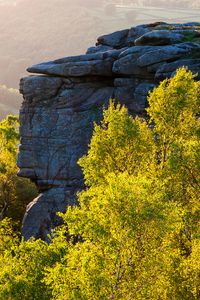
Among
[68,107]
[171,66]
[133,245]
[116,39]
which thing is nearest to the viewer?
[133,245]

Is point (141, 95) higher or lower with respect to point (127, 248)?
higher

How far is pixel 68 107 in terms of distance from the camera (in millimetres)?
61219

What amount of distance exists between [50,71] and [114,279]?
43.2m

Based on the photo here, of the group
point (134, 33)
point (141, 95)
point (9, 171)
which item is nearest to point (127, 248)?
point (141, 95)

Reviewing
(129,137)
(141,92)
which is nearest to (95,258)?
(129,137)

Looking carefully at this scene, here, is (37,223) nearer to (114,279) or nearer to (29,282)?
(29,282)

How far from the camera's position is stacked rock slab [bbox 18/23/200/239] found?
193 ft

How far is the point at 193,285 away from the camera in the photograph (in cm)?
2653

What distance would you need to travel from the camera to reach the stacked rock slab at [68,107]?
5884cm

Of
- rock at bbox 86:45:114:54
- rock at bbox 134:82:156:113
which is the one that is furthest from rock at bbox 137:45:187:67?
rock at bbox 86:45:114:54

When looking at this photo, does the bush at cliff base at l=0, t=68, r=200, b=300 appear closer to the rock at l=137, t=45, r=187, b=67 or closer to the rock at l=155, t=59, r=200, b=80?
the rock at l=155, t=59, r=200, b=80

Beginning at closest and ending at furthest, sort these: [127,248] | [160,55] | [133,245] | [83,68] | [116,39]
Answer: [127,248] → [133,245] → [160,55] → [83,68] → [116,39]

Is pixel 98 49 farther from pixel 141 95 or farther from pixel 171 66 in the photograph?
pixel 171 66

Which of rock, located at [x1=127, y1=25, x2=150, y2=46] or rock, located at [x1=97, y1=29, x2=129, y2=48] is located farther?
rock, located at [x1=97, y1=29, x2=129, y2=48]
